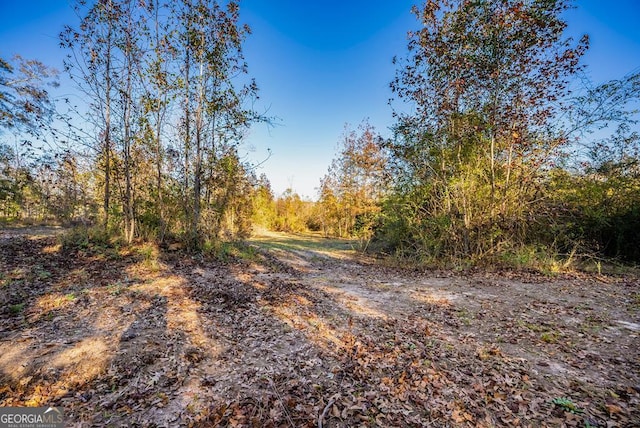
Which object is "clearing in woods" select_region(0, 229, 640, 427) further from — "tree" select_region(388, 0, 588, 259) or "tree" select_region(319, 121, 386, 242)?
"tree" select_region(319, 121, 386, 242)

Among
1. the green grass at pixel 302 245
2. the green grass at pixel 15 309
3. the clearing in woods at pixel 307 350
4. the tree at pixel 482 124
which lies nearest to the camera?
the clearing in woods at pixel 307 350

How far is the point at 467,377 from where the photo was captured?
304 centimetres

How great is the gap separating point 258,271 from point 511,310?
5956 mm

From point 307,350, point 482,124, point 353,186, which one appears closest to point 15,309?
point 307,350

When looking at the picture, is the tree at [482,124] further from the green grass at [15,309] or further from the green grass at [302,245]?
the green grass at [15,309]

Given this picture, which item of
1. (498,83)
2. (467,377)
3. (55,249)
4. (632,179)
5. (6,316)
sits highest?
(498,83)

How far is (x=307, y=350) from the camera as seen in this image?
11.9 ft

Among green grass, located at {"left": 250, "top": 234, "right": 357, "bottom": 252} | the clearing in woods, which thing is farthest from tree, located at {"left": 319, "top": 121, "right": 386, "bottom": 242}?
the clearing in woods

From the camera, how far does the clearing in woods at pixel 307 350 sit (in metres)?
2.50

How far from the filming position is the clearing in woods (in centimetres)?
250

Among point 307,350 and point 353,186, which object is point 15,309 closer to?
point 307,350

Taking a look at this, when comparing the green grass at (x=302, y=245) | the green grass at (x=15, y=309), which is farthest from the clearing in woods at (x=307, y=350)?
the green grass at (x=302, y=245)

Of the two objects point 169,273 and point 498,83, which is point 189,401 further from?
point 498,83


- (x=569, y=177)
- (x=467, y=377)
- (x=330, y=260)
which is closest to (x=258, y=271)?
(x=330, y=260)
